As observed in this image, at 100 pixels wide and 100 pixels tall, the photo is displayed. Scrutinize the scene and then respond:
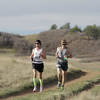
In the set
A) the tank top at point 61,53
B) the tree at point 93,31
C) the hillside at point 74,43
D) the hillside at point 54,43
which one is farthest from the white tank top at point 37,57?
→ the tree at point 93,31

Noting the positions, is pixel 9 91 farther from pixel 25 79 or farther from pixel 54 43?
pixel 54 43

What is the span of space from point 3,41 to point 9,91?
3379 centimetres

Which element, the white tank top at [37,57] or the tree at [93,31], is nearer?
the white tank top at [37,57]

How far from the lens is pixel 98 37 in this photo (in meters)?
65.6

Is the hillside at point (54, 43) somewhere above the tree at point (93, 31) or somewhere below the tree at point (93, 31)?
below

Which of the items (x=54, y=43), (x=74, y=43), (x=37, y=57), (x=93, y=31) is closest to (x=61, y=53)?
(x=37, y=57)

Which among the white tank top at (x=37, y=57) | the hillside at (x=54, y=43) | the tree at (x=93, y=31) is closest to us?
the white tank top at (x=37, y=57)

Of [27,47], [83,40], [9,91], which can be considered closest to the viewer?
[9,91]

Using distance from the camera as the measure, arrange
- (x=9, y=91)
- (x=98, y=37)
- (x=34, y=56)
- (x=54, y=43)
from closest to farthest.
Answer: (x=34, y=56), (x=9, y=91), (x=54, y=43), (x=98, y=37)

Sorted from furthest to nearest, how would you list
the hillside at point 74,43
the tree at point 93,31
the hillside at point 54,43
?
the tree at point 93,31, the hillside at point 74,43, the hillside at point 54,43

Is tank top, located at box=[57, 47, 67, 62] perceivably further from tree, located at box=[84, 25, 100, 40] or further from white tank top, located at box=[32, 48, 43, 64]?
tree, located at box=[84, 25, 100, 40]

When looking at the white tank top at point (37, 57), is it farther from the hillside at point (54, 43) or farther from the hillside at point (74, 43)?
the hillside at point (74, 43)

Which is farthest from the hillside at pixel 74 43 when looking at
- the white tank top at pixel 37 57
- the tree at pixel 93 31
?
the white tank top at pixel 37 57

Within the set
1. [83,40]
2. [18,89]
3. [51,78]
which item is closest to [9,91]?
[18,89]
